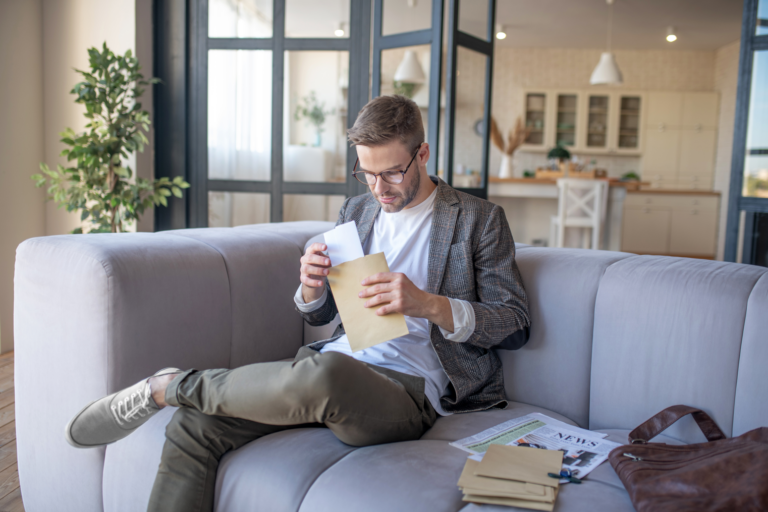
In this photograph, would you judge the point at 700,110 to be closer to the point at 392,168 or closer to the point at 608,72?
the point at 608,72

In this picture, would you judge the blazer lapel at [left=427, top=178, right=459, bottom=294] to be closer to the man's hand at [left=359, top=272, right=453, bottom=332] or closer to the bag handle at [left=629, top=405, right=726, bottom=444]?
the man's hand at [left=359, top=272, right=453, bottom=332]

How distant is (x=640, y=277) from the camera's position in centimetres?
136

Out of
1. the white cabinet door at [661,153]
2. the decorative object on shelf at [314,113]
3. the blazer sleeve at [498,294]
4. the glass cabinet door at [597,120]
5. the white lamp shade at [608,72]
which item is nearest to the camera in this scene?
the blazer sleeve at [498,294]

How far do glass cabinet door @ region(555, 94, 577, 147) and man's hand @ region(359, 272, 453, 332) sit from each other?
720 centimetres

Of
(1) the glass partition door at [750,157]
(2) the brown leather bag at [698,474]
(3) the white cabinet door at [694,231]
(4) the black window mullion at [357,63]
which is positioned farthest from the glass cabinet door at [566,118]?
(2) the brown leather bag at [698,474]

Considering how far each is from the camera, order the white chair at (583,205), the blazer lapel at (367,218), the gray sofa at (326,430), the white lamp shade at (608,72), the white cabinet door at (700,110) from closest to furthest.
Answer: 1. the gray sofa at (326,430)
2. the blazer lapel at (367,218)
3. the white chair at (583,205)
4. the white lamp shade at (608,72)
5. the white cabinet door at (700,110)

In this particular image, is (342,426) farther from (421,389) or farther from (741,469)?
(741,469)

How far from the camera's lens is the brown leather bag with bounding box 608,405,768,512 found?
869 mm

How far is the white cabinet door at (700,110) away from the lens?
7.57 meters

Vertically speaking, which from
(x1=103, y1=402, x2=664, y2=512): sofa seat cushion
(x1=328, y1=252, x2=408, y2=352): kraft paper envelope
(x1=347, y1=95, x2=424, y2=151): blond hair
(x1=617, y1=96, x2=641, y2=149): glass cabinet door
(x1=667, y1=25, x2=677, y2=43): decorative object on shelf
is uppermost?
(x1=667, y1=25, x2=677, y2=43): decorative object on shelf

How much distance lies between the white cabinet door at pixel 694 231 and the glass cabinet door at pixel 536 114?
80.9 inches

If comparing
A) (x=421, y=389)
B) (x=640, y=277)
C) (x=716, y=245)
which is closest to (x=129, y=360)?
(x=421, y=389)

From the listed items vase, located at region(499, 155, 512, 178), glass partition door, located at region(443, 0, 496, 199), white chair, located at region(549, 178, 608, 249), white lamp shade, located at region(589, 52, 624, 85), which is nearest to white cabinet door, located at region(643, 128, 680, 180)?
white lamp shade, located at region(589, 52, 624, 85)

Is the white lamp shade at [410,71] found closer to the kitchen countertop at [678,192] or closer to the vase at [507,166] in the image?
the vase at [507,166]
